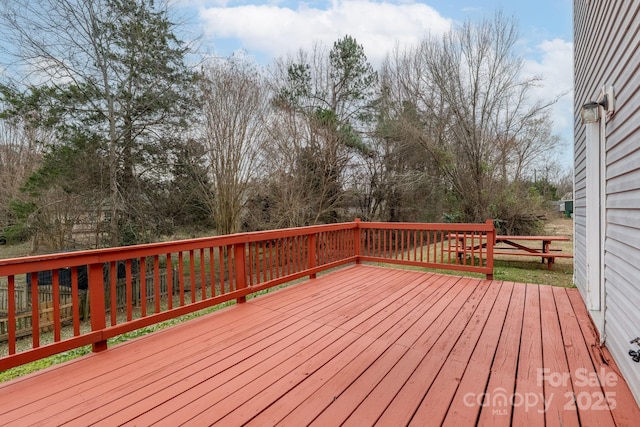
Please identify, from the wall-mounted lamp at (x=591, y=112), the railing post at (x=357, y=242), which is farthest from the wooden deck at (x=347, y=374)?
the railing post at (x=357, y=242)

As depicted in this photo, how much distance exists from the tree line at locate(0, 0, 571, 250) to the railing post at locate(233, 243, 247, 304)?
17.7ft

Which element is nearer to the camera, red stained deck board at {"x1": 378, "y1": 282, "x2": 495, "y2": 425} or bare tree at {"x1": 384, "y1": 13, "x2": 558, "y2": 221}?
red stained deck board at {"x1": 378, "y1": 282, "x2": 495, "y2": 425}

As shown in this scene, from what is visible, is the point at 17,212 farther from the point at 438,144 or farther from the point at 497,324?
the point at 438,144

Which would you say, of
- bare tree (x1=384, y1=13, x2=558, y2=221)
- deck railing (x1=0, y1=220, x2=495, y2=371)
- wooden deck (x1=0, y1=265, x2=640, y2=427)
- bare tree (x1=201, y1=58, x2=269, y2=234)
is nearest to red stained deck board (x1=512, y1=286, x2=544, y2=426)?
wooden deck (x1=0, y1=265, x2=640, y2=427)

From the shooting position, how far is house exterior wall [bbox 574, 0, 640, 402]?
1696 mm

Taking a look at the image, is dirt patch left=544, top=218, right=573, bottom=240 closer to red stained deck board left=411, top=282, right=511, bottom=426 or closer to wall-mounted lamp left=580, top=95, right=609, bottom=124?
red stained deck board left=411, top=282, right=511, bottom=426

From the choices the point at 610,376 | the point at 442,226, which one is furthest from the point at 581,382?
the point at 442,226

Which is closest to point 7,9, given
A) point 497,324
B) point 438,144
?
point 497,324

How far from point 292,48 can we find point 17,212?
878 cm

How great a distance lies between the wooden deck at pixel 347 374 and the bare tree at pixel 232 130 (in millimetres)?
5801

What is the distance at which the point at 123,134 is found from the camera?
24.0 feet

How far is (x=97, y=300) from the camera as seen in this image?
7.61ft

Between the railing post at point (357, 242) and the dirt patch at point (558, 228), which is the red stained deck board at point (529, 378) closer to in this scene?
the railing post at point (357, 242)

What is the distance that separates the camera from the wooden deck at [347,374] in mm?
1588
